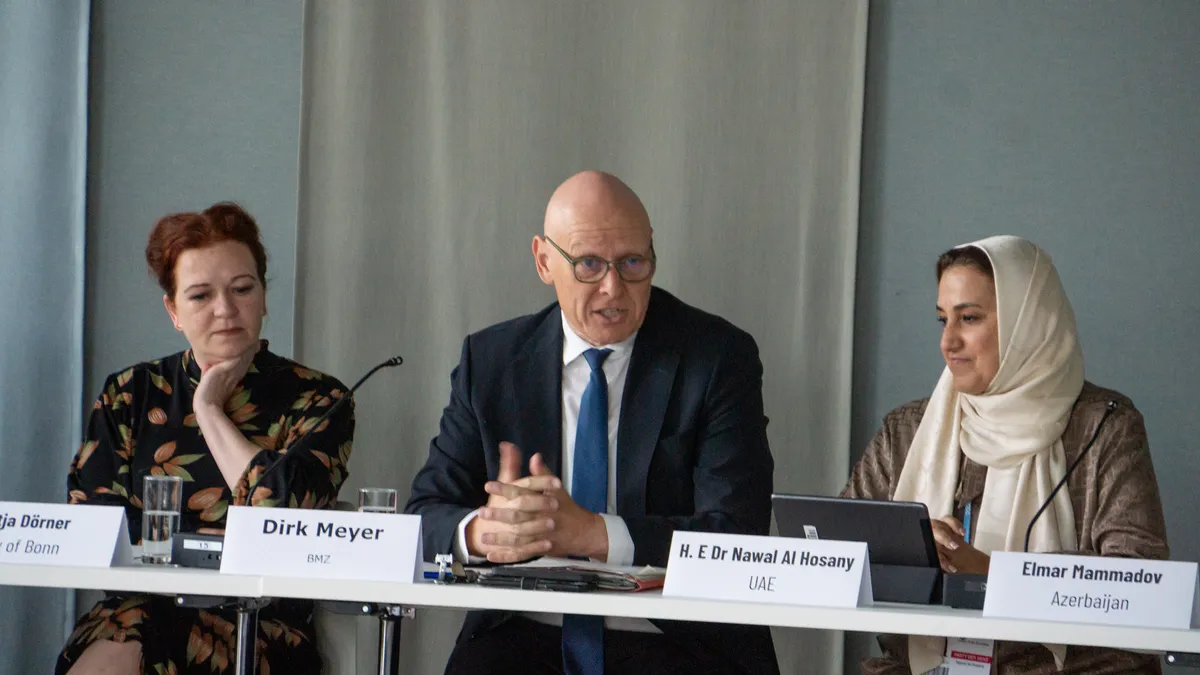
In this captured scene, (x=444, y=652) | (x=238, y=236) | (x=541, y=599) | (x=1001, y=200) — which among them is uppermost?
(x=1001, y=200)

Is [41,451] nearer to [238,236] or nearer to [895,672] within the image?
[238,236]

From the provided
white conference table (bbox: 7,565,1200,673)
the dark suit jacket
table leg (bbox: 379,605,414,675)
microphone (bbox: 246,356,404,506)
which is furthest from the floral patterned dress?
white conference table (bbox: 7,565,1200,673)

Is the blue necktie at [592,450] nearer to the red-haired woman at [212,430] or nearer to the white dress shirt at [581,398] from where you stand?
the white dress shirt at [581,398]

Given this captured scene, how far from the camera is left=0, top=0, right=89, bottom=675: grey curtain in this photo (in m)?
3.24

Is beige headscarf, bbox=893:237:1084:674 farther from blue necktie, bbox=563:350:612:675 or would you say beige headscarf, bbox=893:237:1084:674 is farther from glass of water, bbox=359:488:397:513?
glass of water, bbox=359:488:397:513

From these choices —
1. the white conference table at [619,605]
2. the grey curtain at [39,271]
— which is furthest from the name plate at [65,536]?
the grey curtain at [39,271]

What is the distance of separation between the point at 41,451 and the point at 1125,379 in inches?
116

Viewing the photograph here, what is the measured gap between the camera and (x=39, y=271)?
11.1 feet

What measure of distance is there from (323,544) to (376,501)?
17 centimetres

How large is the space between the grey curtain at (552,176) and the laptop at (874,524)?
132 cm

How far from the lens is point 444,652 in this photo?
11.3ft

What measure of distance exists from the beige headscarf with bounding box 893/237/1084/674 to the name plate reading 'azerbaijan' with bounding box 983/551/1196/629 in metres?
0.89

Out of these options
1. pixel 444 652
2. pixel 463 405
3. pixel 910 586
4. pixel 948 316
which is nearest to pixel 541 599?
pixel 910 586

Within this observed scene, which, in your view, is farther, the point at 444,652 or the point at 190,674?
the point at 444,652
